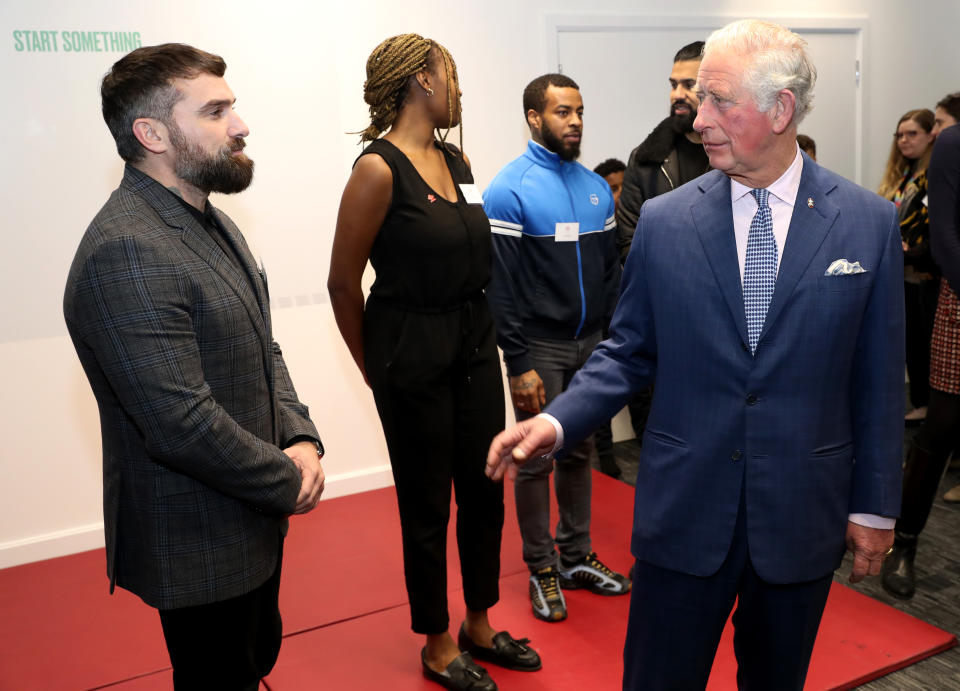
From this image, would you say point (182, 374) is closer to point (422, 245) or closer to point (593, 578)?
point (422, 245)

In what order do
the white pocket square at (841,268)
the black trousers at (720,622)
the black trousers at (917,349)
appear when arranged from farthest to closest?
1. the black trousers at (917,349)
2. the black trousers at (720,622)
3. the white pocket square at (841,268)

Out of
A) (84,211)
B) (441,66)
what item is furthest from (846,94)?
(84,211)

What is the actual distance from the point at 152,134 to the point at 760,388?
49.7 inches

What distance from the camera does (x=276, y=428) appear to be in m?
1.86

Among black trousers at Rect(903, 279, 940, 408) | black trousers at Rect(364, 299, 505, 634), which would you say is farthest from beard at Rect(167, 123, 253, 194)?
black trousers at Rect(903, 279, 940, 408)

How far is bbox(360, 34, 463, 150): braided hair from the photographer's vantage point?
→ 230 cm

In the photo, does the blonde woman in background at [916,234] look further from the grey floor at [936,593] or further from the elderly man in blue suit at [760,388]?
the elderly man in blue suit at [760,388]

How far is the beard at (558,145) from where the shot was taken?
2.95 metres

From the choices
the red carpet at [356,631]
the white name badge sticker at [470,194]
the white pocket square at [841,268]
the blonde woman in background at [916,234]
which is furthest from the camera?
the blonde woman in background at [916,234]

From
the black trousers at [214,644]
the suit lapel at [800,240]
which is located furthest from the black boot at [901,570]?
the black trousers at [214,644]

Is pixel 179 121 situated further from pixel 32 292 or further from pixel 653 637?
pixel 32 292

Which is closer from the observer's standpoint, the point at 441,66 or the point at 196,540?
the point at 196,540

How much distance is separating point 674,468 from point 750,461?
0.14 metres

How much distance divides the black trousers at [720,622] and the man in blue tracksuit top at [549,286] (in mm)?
1216
